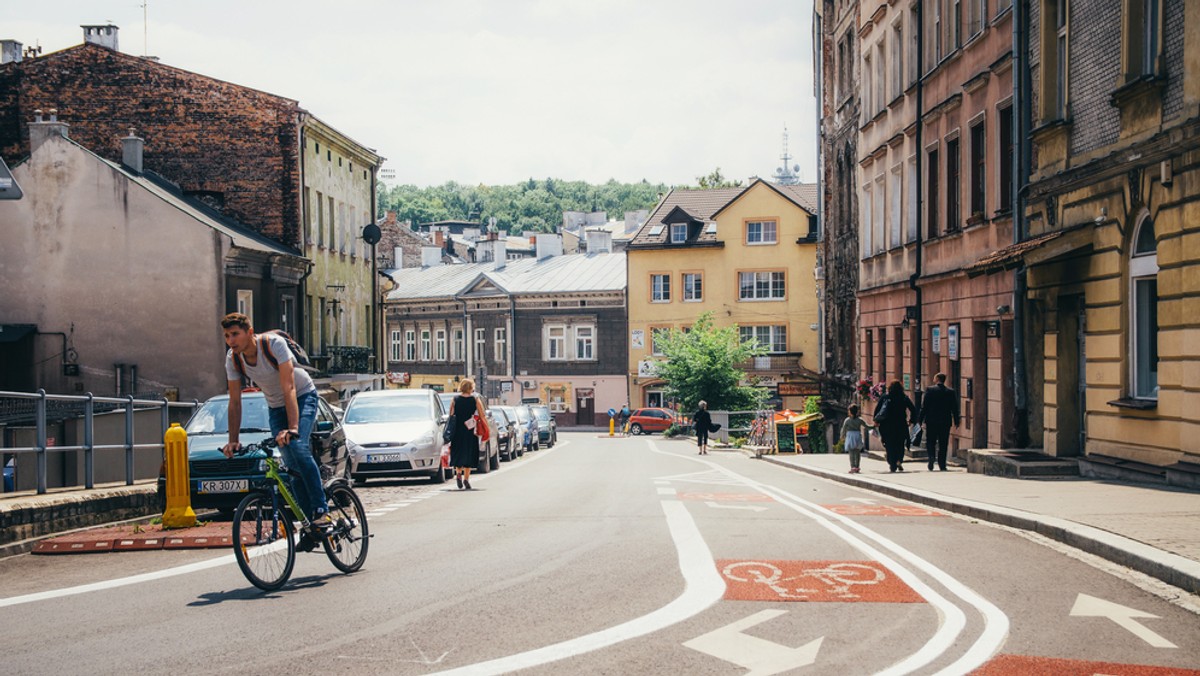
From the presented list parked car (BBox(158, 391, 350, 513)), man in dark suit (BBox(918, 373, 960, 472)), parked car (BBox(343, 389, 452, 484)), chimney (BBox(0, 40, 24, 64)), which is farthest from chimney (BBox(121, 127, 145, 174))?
parked car (BBox(158, 391, 350, 513))

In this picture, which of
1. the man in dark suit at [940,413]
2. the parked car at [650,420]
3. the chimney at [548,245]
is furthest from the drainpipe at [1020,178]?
the chimney at [548,245]

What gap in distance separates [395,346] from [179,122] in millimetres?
50615

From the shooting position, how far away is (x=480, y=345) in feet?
287

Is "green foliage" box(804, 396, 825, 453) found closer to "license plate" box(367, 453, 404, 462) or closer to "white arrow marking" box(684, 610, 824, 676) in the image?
"license plate" box(367, 453, 404, 462)

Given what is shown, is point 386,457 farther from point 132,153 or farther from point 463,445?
point 132,153

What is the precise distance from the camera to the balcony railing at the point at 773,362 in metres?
76.8

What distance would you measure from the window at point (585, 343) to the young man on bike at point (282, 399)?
72522 millimetres

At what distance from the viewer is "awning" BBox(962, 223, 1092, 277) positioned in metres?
19.6

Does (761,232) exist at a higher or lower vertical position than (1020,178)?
higher

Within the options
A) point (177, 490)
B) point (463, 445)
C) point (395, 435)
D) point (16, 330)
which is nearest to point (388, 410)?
point (395, 435)

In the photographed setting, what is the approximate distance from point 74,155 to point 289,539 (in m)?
33.2

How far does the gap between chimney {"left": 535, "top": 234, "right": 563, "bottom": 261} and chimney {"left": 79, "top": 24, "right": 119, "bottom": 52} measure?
4787cm

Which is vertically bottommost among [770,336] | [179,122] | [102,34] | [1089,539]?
[1089,539]

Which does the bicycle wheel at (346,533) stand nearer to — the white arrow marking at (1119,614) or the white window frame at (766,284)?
the white arrow marking at (1119,614)
